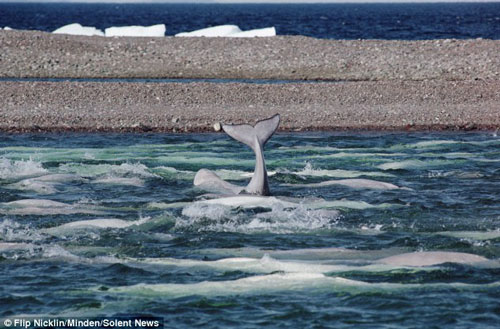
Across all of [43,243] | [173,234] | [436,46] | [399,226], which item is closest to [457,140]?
[399,226]

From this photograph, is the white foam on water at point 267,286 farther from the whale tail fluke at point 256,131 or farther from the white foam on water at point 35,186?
the white foam on water at point 35,186

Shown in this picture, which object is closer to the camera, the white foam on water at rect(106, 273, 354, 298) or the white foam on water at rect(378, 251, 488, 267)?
the white foam on water at rect(106, 273, 354, 298)

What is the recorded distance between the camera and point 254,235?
56.5ft

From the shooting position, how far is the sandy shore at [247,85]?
103 ft

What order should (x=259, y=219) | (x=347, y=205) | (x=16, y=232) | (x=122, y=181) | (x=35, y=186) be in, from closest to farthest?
(x=16, y=232) < (x=259, y=219) < (x=347, y=205) < (x=35, y=186) < (x=122, y=181)

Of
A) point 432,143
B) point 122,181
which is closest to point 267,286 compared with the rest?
point 122,181

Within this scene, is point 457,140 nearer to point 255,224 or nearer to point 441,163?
point 441,163

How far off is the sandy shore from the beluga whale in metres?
9.78

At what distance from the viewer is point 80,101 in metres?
34.4

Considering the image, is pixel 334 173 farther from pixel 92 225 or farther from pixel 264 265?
pixel 264 265

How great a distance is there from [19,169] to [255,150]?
6935 millimetres

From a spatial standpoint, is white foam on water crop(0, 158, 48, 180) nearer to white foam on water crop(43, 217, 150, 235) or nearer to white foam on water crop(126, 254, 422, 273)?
white foam on water crop(43, 217, 150, 235)

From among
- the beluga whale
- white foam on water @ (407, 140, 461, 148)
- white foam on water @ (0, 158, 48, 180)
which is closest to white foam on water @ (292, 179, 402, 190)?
the beluga whale

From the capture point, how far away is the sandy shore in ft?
103
